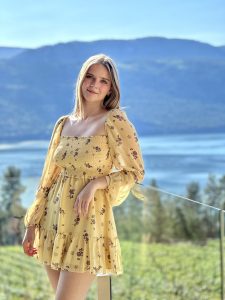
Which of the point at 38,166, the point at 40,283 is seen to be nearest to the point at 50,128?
the point at 38,166

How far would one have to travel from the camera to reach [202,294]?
355cm

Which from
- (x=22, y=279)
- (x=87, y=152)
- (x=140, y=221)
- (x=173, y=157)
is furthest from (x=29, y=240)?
(x=173, y=157)

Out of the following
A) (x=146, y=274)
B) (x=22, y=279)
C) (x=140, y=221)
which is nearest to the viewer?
(x=146, y=274)

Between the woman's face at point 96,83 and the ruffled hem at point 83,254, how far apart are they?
0.47 metres

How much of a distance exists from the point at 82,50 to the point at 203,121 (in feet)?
6.06

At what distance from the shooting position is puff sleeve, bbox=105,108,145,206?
2.21 meters

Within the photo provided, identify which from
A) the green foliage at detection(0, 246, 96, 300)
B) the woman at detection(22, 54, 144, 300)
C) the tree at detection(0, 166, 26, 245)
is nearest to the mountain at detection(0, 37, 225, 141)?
the tree at detection(0, 166, 26, 245)

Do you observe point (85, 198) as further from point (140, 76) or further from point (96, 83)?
point (140, 76)

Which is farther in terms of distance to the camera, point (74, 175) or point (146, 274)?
point (146, 274)

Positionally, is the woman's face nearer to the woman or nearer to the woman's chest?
the woman

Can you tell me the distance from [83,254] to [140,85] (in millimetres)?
6750

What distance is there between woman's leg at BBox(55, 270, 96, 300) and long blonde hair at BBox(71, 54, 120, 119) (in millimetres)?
538

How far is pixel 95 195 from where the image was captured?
2.27m

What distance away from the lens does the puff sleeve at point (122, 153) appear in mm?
2209
